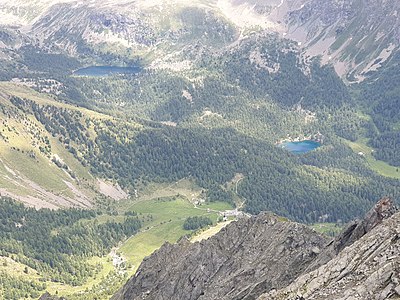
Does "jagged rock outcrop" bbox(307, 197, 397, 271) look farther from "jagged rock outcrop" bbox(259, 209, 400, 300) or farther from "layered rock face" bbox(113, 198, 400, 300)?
"jagged rock outcrop" bbox(259, 209, 400, 300)

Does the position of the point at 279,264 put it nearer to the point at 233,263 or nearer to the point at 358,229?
the point at 233,263

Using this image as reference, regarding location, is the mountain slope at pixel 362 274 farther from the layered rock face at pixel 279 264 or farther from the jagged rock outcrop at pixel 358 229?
the jagged rock outcrop at pixel 358 229

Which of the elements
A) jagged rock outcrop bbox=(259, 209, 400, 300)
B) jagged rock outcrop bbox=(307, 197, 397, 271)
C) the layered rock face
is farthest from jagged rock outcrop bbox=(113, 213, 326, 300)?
jagged rock outcrop bbox=(259, 209, 400, 300)


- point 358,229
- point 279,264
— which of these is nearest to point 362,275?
point 358,229

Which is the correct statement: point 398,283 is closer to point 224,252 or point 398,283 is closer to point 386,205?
point 386,205

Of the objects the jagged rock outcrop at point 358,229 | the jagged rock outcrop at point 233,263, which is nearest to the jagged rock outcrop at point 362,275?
the jagged rock outcrop at point 358,229

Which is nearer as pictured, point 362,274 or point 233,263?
point 362,274

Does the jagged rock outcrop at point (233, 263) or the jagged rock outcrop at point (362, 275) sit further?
the jagged rock outcrop at point (233, 263)

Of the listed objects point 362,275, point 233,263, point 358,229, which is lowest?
point 233,263
